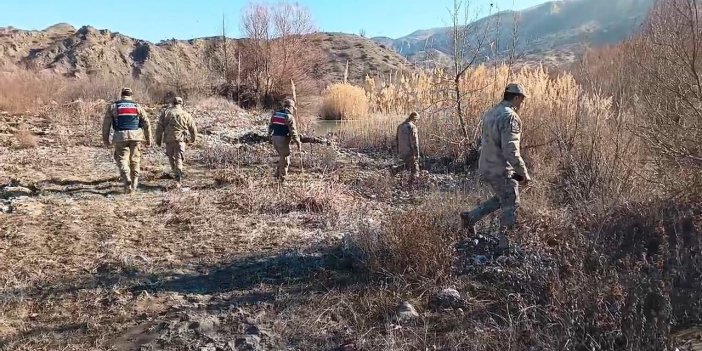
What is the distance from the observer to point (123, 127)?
7.87m

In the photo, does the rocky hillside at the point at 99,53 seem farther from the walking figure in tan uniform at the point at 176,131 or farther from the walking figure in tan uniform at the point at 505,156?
the walking figure in tan uniform at the point at 505,156

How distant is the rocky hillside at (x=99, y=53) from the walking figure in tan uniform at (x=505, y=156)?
38.3 metres

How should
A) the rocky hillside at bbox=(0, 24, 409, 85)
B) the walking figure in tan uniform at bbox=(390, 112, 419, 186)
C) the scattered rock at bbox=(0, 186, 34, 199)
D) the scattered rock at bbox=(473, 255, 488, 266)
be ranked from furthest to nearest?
1. the rocky hillside at bbox=(0, 24, 409, 85)
2. the walking figure in tan uniform at bbox=(390, 112, 419, 186)
3. the scattered rock at bbox=(0, 186, 34, 199)
4. the scattered rock at bbox=(473, 255, 488, 266)

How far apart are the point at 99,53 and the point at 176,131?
46.9 m

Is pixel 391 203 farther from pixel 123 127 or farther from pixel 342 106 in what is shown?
pixel 342 106

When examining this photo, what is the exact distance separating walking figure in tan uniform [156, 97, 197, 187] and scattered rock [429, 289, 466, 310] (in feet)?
18.3

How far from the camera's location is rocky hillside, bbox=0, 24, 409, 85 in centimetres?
4625

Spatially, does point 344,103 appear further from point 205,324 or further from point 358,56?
point 358,56

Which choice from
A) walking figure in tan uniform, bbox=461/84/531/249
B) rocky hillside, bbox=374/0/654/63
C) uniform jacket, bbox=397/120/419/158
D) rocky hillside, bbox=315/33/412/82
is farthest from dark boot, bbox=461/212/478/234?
rocky hillside, bbox=315/33/412/82

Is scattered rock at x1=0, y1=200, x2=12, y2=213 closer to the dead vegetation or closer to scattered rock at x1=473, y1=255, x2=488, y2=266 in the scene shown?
the dead vegetation

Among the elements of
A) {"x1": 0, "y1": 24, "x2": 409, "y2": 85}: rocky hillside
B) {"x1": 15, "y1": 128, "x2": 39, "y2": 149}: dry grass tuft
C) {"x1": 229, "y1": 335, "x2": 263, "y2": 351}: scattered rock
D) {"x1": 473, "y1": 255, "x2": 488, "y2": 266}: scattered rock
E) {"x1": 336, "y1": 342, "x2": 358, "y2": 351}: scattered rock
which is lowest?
{"x1": 229, "y1": 335, "x2": 263, "y2": 351}: scattered rock

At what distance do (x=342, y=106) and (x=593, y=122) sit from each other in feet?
39.6

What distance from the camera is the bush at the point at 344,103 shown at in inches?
669

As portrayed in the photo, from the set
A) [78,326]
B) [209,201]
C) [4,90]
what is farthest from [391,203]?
[4,90]
